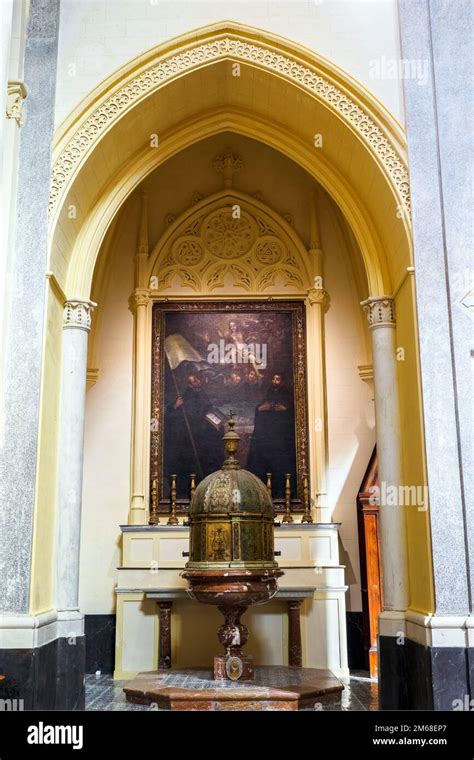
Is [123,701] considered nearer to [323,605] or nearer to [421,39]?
[323,605]

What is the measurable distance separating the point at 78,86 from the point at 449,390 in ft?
13.1

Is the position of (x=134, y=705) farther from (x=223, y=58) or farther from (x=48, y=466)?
(x=223, y=58)

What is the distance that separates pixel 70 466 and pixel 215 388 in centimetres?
296

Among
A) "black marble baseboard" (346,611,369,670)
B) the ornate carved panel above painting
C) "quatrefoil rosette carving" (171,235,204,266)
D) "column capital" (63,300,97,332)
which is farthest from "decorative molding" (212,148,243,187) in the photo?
"black marble baseboard" (346,611,369,670)

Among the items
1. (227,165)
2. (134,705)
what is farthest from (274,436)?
(134,705)

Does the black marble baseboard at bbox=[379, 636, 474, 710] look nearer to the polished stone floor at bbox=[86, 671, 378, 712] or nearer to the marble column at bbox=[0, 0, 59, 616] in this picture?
the polished stone floor at bbox=[86, 671, 378, 712]

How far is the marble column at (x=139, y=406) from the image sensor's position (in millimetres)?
8914

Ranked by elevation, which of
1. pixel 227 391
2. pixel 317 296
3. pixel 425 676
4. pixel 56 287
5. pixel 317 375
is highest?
pixel 317 296

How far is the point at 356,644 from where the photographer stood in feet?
28.2

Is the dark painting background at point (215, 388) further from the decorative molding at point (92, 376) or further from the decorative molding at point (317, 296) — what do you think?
the decorative molding at point (92, 376)

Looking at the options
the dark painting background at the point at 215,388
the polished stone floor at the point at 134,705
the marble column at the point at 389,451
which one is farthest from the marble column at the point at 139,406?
the marble column at the point at 389,451

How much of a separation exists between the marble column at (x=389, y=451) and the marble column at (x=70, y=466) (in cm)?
256

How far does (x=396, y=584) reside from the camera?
6.48 m

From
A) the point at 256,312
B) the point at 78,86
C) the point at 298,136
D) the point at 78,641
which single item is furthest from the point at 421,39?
the point at 78,641
